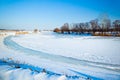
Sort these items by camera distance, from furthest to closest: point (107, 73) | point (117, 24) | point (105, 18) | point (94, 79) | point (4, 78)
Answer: point (117, 24)
point (105, 18)
point (107, 73)
point (94, 79)
point (4, 78)

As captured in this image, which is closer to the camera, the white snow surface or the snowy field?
the snowy field

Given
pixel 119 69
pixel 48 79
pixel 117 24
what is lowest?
pixel 119 69

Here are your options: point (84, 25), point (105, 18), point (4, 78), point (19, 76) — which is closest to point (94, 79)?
point (19, 76)

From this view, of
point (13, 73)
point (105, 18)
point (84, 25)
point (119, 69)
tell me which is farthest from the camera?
point (84, 25)

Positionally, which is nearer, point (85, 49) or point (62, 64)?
point (62, 64)

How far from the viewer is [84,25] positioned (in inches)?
2884

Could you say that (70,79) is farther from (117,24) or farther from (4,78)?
(117,24)

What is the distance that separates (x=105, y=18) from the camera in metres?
46.1

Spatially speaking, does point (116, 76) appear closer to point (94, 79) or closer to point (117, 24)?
point (94, 79)

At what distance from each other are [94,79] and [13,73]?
3431mm

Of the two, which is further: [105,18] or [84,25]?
[84,25]

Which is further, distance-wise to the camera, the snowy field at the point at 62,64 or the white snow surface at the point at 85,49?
the white snow surface at the point at 85,49

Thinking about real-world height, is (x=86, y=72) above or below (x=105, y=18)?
below

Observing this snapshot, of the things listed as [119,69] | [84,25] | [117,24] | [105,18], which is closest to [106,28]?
[105,18]
